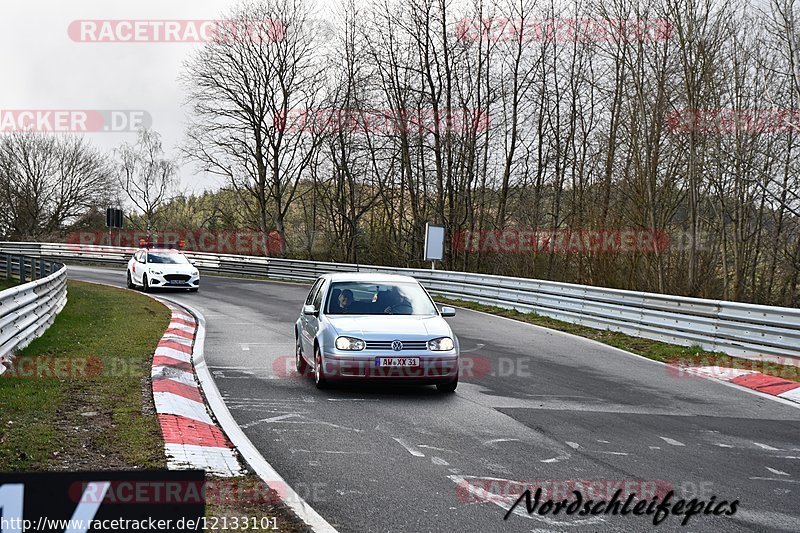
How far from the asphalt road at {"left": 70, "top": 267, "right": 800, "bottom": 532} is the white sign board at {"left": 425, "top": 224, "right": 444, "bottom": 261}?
1547 cm

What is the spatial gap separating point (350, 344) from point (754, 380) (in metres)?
6.12

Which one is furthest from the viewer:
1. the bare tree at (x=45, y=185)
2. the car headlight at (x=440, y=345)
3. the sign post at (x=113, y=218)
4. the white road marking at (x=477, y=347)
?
the bare tree at (x=45, y=185)

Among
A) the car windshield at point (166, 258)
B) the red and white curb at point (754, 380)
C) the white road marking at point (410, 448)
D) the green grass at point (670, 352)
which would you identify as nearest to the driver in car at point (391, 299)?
the white road marking at point (410, 448)

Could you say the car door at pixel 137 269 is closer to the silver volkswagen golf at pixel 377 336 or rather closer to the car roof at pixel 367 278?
the car roof at pixel 367 278

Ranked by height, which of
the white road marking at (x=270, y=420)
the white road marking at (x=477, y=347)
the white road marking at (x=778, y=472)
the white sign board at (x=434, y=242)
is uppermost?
the white sign board at (x=434, y=242)

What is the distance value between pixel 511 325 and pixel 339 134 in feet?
84.9

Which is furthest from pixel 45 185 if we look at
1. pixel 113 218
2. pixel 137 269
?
pixel 137 269

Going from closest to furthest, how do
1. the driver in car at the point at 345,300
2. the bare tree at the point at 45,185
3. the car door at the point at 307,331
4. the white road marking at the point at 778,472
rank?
the white road marking at the point at 778,472 → the car door at the point at 307,331 → the driver in car at the point at 345,300 → the bare tree at the point at 45,185

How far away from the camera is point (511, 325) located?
18.8 m

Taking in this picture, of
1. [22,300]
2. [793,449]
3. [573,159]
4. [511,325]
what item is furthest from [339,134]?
[793,449]

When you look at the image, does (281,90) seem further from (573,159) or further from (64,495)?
(64,495)

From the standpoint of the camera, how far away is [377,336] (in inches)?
370

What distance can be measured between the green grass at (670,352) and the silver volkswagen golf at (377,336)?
5.08m

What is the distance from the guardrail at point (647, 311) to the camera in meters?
12.8
